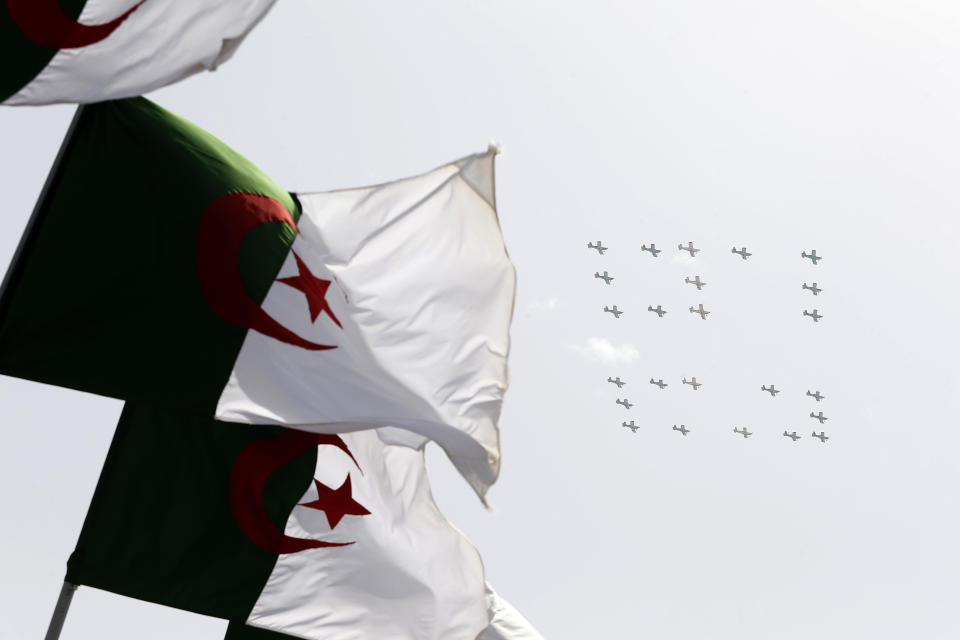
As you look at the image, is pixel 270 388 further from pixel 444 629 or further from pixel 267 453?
pixel 444 629

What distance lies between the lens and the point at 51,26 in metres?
8.42

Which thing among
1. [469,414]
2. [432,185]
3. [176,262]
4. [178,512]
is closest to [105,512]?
[178,512]

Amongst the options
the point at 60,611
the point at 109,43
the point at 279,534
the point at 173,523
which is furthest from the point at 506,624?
the point at 109,43

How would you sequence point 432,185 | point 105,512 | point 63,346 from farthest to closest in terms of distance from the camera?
point 432,185 → point 105,512 → point 63,346

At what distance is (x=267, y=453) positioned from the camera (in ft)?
40.6

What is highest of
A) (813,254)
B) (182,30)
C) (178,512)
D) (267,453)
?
(813,254)

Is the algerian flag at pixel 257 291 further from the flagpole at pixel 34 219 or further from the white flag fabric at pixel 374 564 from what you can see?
the white flag fabric at pixel 374 564

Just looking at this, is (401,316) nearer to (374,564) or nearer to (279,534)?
(279,534)

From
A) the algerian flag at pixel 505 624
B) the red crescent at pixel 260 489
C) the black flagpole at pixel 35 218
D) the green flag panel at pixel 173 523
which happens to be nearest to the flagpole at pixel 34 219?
the black flagpole at pixel 35 218

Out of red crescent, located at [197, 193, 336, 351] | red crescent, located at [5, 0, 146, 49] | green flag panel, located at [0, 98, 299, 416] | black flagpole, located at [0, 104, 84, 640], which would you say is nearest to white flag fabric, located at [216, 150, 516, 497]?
red crescent, located at [197, 193, 336, 351]

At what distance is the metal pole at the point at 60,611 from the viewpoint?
10.2m

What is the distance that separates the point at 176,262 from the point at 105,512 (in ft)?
9.16

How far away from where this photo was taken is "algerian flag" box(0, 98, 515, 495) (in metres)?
9.39

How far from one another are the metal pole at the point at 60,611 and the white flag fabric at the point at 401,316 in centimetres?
242
